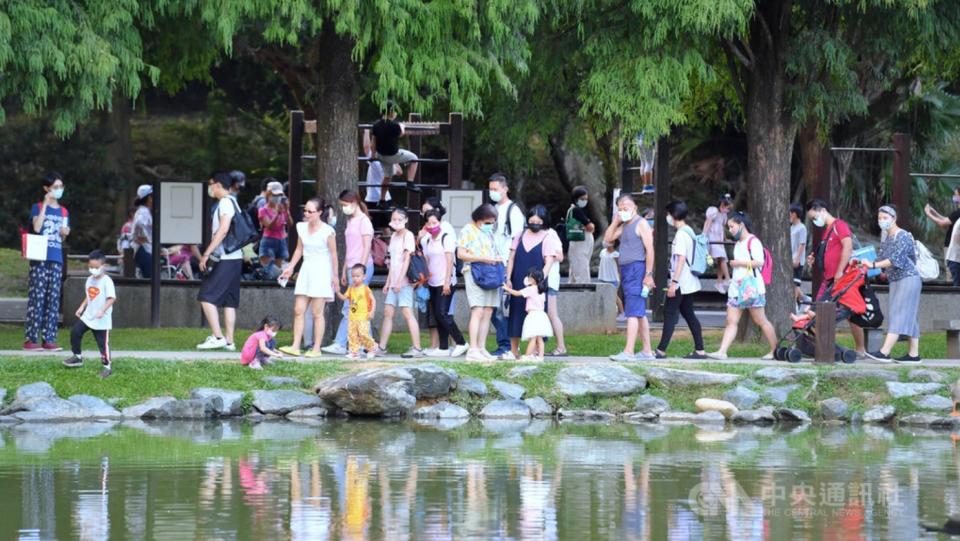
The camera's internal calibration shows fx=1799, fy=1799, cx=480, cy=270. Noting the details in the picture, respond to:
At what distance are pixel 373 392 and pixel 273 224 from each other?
7769 millimetres

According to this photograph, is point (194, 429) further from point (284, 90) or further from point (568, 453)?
point (284, 90)

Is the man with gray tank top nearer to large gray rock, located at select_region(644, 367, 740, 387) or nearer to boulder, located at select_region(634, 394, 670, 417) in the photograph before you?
large gray rock, located at select_region(644, 367, 740, 387)

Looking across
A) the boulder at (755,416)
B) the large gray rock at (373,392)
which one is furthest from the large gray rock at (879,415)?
the large gray rock at (373,392)

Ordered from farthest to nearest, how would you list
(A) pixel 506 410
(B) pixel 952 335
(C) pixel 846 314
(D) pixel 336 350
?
(B) pixel 952 335, (D) pixel 336 350, (C) pixel 846 314, (A) pixel 506 410

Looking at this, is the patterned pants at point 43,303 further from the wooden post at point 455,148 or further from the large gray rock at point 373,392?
the wooden post at point 455,148

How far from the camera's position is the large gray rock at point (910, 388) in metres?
17.1

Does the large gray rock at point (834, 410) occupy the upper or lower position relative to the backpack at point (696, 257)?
lower

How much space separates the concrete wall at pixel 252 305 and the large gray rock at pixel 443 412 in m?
5.02

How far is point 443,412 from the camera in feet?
55.5

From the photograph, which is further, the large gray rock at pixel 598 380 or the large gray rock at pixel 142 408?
the large gray rock at pixel 598 380

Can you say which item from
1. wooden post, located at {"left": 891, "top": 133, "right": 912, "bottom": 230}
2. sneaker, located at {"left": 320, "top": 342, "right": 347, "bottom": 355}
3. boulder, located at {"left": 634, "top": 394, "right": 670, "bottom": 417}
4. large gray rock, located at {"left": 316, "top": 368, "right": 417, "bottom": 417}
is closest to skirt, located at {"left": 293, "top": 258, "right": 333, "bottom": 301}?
sneaker, located at {"left": 320, "top": 342, "right": 347, "bottom": 355}

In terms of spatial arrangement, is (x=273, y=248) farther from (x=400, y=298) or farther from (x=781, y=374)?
(x=781, y=374)

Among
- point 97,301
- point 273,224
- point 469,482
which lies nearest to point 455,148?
point 273,224

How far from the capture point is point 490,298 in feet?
59.3
